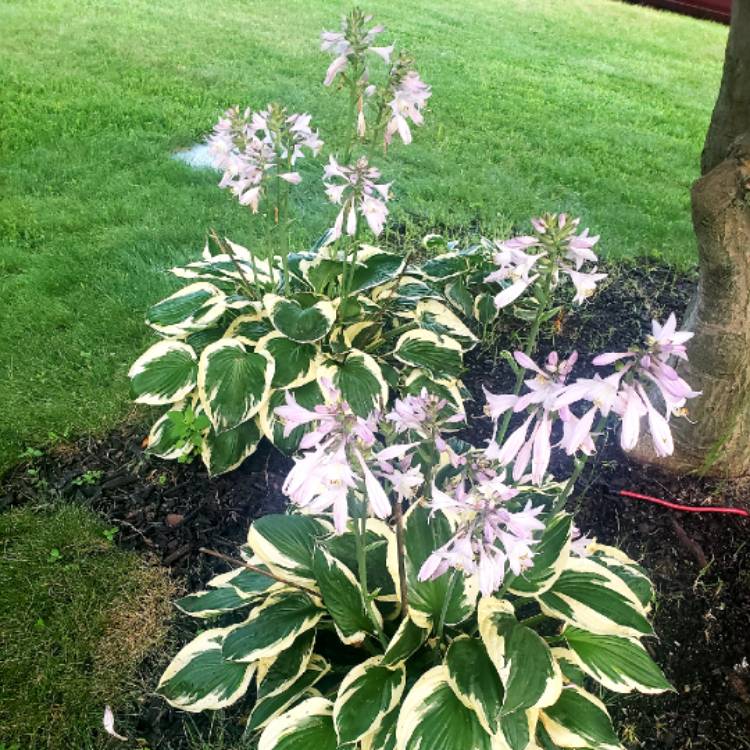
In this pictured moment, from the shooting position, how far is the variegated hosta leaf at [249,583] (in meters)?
1.93

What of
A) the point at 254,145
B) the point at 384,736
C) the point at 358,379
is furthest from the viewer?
the point at 358,379

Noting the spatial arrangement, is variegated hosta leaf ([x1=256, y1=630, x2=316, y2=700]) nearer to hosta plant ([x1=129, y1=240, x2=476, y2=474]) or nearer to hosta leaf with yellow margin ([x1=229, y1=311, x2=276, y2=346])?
hosta plant ([x1=129, y1=240, x2=476, y2=474])

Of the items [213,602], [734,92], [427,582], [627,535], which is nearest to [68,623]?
[213,602]

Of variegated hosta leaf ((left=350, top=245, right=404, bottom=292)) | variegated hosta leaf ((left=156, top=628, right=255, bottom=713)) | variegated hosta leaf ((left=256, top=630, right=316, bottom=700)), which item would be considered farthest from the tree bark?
variegated hosta leaf ((left=156, top=628, right=255, bottom=713))

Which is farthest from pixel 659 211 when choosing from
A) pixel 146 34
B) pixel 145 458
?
pixel 146 34

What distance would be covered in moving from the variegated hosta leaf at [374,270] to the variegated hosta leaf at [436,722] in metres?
1.51

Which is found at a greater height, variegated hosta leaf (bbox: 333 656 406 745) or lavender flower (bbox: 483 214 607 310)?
lavender flower (bbox: 483 214 607 310)

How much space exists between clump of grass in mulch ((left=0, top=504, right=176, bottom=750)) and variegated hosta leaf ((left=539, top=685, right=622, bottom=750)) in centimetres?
113

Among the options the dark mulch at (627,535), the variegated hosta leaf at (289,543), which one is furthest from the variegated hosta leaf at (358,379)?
the variegated hosta leaf at (289,543)

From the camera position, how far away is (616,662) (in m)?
1.70

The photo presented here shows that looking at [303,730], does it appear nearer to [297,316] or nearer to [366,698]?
[366,698]

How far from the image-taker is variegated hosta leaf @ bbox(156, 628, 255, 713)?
1821 mm

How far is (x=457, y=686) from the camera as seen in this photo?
5.11 feet

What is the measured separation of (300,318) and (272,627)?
3.66ft
